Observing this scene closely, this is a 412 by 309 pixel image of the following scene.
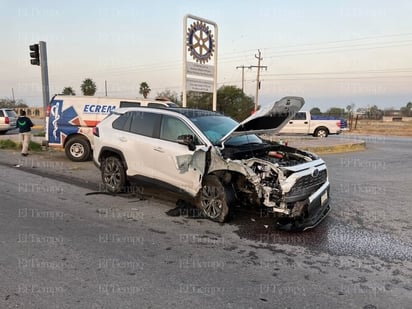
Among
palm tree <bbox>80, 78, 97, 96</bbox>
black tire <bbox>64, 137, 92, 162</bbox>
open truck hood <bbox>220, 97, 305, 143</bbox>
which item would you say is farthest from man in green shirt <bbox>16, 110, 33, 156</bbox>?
palm tree <bbox>80, 78, 97, 96</bbox>

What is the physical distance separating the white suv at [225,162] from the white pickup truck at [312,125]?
1934 cm

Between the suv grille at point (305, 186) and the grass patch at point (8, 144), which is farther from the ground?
the suv grille at point (305, 186)

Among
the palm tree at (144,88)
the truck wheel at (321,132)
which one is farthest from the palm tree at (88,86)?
the truck wheel at (321,132)

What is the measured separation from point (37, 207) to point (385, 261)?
5.48 metres

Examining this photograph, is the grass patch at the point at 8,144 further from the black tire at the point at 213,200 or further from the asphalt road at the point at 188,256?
the black tire at the point at 213,200

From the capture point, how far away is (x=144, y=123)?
696 centimetres

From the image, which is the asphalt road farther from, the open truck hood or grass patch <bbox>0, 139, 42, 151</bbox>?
grass patch <bbox>0, 139, 42, 151</bbox>

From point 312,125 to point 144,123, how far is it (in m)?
20.3

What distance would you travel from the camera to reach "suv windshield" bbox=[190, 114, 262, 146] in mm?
6086

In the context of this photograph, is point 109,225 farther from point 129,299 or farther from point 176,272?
point 129,299

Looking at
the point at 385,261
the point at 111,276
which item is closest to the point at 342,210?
the point at 385,261

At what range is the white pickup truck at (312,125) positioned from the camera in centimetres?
2528

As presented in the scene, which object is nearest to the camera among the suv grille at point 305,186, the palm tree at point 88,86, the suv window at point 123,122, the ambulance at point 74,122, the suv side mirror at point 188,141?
the suv grille at point 305,186

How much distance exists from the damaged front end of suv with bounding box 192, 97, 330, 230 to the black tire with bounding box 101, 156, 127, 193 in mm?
2115
